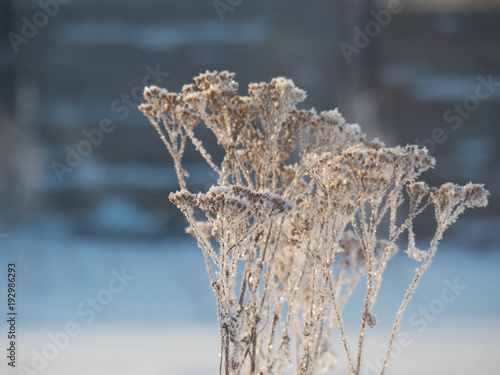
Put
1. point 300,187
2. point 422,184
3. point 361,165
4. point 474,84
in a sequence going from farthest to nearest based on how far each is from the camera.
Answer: point 474,84 → point 300,187 → point 422,184 → point 361,165

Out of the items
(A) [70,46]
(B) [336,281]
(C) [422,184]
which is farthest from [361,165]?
(A) [70,46]

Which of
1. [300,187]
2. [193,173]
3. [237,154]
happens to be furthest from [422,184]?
[193,173]

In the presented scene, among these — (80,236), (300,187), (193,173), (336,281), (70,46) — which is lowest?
(336,281)

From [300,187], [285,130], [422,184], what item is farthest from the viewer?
[300,187]

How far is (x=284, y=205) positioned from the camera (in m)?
1.29

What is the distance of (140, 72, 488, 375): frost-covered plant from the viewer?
1.34 meters

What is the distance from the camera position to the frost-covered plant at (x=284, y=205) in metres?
1.34

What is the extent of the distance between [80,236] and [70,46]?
5.32 ft

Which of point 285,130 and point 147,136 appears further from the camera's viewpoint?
point 147,136

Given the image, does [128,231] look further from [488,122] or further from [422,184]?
[422,184]

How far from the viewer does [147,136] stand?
4617 mm

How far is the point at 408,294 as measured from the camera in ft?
4.65

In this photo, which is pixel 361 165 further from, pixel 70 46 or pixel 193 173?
pixel 70 46

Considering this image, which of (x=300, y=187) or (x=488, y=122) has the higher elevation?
(x=488, y=122)
